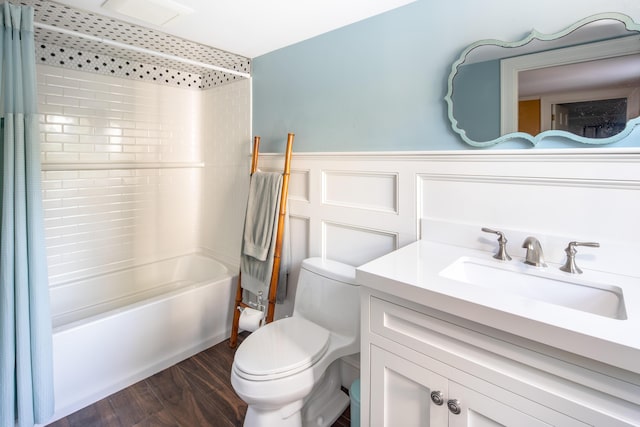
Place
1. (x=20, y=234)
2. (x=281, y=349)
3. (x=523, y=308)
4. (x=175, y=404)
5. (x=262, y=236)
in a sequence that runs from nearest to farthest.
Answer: (x=523, y=308)
(x=20, y=234)
(x=281, y=349)
(x=175, y=404)
(x=262, y=236)

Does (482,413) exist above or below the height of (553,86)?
below

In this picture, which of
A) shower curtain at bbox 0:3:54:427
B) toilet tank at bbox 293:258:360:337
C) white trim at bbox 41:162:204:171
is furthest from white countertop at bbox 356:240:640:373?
white trim at bbox 41:162:204:171

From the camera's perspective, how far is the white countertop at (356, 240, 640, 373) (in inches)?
29.2

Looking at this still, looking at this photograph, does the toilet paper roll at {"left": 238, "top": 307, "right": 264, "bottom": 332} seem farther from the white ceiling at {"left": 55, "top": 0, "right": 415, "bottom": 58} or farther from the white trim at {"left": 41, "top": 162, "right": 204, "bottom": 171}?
the white ceiling at {"left": 55, "top": 0, "right": 415, "bottom": 58}

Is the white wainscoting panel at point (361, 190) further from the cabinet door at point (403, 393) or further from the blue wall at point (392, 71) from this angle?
the cabinet door at point (403, 393)

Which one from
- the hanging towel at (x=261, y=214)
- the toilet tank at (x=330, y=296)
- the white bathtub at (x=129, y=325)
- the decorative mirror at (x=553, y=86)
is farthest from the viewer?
the hanging towel at (x=261, y=214)

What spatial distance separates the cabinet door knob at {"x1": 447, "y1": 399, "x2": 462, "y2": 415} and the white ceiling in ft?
5.48

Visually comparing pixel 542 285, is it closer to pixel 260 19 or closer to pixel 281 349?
pixel 281 349

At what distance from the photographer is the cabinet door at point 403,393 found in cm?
105

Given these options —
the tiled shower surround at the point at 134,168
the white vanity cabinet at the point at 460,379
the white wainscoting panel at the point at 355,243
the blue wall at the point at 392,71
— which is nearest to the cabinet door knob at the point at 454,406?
the white vanity cabinet at the point at 460,379

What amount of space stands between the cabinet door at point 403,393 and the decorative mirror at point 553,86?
943 mm

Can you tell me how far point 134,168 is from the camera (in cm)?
270

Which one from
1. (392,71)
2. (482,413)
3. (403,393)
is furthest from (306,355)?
(392,71)

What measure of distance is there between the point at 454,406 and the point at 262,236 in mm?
1489
